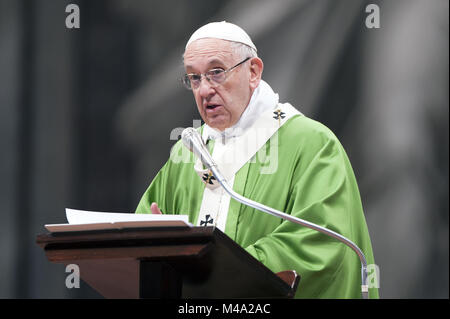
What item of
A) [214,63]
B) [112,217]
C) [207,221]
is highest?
[214,63]

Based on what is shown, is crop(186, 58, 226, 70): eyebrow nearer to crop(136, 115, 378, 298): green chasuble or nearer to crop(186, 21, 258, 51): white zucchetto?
crop(186, 21, 258, 51): white zucchetto

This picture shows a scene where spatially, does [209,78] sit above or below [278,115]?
above

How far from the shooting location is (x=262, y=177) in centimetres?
352

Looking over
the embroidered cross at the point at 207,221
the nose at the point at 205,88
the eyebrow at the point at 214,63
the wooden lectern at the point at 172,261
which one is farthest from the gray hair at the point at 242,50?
the wooden lectern at the point at 172,261

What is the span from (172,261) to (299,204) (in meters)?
1.05

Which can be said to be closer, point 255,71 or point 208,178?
point 208,178

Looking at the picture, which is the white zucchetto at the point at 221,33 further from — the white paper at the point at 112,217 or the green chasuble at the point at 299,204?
the white paper at the point at 112,217

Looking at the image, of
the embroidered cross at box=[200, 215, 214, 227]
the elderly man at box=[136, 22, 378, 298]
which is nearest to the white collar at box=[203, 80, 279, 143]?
the elderly man at box=[136, 22, 378, 298]

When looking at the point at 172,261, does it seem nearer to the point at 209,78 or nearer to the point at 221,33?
the point at 209,78

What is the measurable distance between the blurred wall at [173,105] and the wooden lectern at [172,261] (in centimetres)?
229

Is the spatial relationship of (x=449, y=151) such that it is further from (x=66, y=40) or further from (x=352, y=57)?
(x=66, y=40)

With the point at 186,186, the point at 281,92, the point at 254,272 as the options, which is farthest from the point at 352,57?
the point at 254,272

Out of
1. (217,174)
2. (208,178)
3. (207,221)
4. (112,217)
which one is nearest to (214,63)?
(208,178)

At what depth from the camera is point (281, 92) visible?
494 cm
